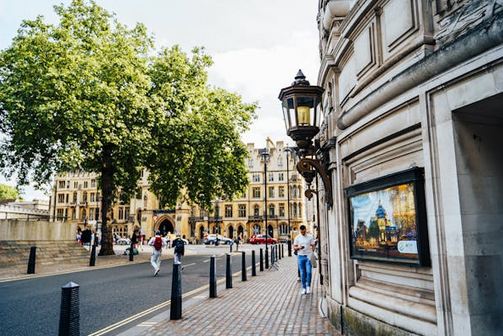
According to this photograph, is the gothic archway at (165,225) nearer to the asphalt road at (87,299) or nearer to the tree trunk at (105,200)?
the tree trunk at (105,200)

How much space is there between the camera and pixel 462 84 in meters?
3.61

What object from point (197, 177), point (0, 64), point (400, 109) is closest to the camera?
point (400, 109)

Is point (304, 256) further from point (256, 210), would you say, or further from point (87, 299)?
point (256, 210)

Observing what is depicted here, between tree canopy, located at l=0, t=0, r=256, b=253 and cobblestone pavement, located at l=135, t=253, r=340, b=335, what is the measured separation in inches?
491

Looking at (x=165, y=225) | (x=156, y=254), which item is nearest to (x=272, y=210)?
(x=165, y=225)

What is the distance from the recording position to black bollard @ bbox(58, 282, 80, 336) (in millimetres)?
4434

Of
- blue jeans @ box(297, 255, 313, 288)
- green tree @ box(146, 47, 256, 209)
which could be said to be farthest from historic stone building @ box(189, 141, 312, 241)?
blue jeans @ box(297, 255, 313, 288)

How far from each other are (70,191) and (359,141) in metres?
93.6

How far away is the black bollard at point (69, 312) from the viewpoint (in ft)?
14.5

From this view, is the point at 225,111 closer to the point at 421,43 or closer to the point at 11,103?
the point at 11,103

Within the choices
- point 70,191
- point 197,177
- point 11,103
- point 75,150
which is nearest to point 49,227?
point 75,150

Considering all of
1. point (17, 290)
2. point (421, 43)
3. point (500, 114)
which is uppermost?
point (421, 43)

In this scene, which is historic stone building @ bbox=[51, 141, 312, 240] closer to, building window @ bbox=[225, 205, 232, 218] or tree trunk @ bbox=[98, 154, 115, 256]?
building window @ bbox=[225, 205, 232, 218]

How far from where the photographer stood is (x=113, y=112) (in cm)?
1947
